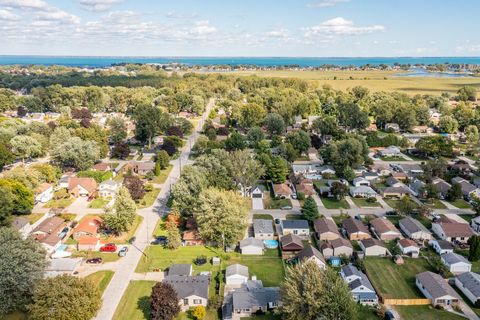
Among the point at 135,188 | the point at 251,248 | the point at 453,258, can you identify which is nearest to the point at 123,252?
the point at 251,248

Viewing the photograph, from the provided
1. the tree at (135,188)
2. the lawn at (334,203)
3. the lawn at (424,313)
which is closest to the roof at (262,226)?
the lawn at (334,203)

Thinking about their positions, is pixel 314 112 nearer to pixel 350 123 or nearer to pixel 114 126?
pixel 350 123

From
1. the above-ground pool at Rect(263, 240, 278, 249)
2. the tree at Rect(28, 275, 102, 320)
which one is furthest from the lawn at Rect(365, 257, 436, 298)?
the tree at Rect(28, 275, 102, 320)

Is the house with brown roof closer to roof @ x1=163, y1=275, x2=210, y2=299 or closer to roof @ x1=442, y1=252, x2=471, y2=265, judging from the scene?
roof @ x1=163, y1=275, x2=210, y2=299

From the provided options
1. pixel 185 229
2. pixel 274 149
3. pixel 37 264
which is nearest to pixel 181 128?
pixel 274 149

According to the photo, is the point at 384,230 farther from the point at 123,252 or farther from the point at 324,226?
the point at 123,252

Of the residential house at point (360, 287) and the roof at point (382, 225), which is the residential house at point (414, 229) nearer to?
the roof at point (382, 225)
